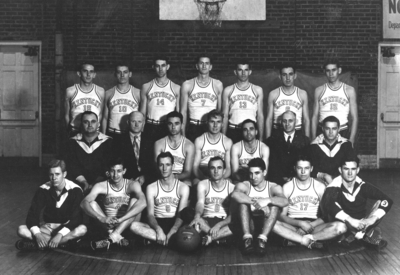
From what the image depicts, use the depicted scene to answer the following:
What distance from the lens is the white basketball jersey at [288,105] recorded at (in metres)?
7.91

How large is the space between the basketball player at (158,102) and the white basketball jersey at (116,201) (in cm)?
147

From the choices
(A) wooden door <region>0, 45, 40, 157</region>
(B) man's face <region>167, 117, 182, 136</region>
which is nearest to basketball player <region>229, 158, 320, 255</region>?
(B) man's face <region>167, 117, 182, 136</region>

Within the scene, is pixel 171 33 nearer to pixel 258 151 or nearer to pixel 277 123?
pixel 277 123

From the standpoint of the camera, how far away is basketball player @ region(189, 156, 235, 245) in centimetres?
638

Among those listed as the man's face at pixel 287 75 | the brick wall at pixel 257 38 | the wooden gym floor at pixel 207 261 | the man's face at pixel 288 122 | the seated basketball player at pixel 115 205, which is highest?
the brick wall at pixel 257 38

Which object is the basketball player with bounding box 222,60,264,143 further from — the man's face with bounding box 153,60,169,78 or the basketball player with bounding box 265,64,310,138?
the man's face with bounding box 153,60,169,78

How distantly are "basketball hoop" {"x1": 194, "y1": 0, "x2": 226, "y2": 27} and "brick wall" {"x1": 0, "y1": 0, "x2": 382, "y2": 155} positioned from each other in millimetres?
176

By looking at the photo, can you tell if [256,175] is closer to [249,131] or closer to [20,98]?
[249,131]

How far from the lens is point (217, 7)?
1150 cm

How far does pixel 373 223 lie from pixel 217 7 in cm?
668

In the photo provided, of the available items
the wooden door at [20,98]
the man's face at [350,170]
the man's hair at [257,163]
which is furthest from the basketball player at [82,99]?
the wooden door at [20,98]

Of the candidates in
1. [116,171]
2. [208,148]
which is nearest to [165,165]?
[116,171]

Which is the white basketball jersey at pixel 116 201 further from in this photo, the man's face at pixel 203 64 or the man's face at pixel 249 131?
the man's face at pixel 203 64

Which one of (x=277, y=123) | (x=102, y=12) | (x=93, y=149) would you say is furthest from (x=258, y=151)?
(x=102, y=12)
